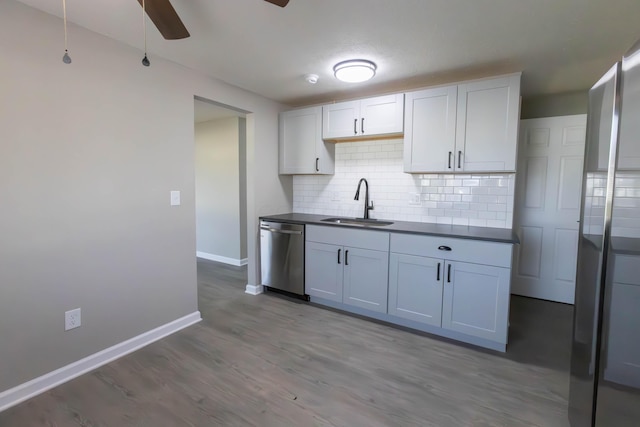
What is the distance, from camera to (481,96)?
264 centimetres

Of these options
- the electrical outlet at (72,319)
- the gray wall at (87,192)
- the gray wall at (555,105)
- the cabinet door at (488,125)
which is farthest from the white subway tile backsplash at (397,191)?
the electrical outlet at (72,319)

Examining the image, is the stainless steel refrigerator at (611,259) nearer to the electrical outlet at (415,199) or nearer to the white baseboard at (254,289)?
the electrical outlet at (415,199)

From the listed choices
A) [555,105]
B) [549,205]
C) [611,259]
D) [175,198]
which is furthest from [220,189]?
[611,259]

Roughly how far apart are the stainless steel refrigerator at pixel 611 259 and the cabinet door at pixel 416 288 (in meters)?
1.15

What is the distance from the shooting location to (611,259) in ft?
3.84

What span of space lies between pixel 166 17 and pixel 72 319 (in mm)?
2043

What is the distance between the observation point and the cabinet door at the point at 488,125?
254cm

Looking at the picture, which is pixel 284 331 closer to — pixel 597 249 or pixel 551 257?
pixel 597 249

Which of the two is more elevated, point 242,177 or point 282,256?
point 242,177

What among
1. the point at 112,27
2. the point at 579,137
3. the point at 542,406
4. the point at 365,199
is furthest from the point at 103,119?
the point at 579,137

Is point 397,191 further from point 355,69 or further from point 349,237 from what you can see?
point 355,69

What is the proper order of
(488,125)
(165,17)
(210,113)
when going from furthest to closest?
(210,113)
(488,125)
(165,17)

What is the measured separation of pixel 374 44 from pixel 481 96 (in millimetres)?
1126

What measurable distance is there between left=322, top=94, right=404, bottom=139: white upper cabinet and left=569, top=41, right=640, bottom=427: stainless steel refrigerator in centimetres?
172
